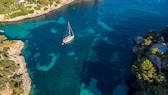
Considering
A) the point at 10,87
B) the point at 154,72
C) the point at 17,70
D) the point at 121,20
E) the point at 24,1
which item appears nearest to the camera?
the point at 154,72

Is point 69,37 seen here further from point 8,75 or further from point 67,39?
point 8,75

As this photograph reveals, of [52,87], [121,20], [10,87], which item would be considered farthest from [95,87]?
[121,20]

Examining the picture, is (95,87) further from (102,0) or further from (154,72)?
(102,0)

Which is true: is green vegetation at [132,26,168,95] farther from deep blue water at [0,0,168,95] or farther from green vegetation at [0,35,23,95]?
green vegetation at [0,35,23,95]

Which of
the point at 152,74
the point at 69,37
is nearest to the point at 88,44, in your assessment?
the point at 69,37

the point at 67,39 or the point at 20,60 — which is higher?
the point at 67,39

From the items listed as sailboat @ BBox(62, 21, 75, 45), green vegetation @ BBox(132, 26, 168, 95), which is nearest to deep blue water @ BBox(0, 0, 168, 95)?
sailboat @ BBox(62, 21, 75, 45)
